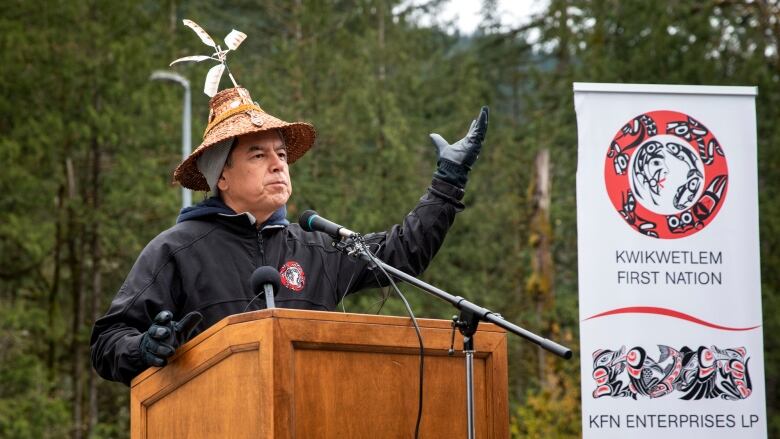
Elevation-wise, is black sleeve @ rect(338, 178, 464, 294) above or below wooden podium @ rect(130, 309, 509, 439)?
above

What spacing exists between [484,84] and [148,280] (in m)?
23.6

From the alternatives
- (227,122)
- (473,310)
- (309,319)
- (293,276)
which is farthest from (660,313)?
(309,319)

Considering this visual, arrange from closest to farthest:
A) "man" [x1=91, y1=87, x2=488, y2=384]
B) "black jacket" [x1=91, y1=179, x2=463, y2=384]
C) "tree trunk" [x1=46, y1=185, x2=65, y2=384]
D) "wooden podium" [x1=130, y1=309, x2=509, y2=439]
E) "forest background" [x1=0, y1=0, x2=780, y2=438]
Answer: "wooden podium" [x1=130, y1=309, x2=509, y2=439], "black jacket" [x1=91, y1=179, x2=463, y2=384], "man" [x1=91, y1=87, x2=488, y2=384], "forest background" [x1=0, y1=0, x2=780, y2=438], "tree trunk" [x1=46, y1=185, x2=65, y2=384]

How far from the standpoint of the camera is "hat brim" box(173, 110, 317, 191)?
5.21 meters

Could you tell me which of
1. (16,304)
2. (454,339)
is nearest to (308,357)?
(454,339)

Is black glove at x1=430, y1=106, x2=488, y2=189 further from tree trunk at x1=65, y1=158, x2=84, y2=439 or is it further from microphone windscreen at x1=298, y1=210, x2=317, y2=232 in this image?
tree trunk at x1=65, y1=158, x2=84, y2=439

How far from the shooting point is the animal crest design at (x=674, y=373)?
6832mm

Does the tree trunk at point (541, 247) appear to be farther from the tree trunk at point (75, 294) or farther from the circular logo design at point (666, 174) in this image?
the circular logo design at point (666, 174)

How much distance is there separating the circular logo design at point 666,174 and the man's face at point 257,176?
2255 mm

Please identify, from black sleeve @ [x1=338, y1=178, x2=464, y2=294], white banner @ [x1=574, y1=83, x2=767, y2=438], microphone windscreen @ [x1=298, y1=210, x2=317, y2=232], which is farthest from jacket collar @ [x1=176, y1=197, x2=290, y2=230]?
white banner @ [x1=574, y1=83, x2=767, y2=438]

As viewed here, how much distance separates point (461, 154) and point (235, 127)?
90cm

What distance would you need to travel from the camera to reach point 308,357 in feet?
13.6

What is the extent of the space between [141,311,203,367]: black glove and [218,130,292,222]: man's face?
974 mm

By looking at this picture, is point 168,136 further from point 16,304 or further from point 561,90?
point 561,90
